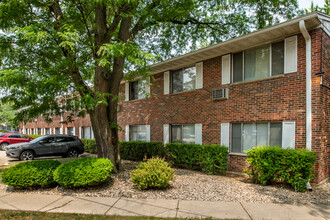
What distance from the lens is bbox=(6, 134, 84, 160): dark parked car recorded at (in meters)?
12.4

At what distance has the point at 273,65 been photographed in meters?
8.02

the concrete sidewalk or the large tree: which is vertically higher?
the large tree

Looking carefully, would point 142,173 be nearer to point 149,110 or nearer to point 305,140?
point 305,140

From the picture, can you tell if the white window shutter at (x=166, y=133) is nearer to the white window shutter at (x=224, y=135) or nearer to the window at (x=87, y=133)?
the white window shutter at (x=224, y=135)

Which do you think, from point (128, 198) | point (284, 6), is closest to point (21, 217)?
point (128, 198)

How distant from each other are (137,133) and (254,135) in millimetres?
7444

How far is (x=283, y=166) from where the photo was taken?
21.8 feet

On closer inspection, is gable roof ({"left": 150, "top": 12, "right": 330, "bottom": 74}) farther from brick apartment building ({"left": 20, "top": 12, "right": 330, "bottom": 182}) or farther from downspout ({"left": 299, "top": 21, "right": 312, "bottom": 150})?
downspout ({"left": 299, "top": 21, "right": 312, "bottom": 150})

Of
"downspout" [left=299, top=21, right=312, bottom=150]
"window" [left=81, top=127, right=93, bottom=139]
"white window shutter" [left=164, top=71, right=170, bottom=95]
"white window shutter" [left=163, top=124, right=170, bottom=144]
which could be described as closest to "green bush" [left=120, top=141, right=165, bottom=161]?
"white window shutter" [left=163, top=124, right=170, bottom=144]

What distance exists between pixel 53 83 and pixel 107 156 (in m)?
3.12

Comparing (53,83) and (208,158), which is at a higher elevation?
(53,83)

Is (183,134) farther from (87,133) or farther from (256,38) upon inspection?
(87,133)

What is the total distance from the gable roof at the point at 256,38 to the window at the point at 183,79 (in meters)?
0.36

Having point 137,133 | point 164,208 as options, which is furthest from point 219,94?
point 137,133
